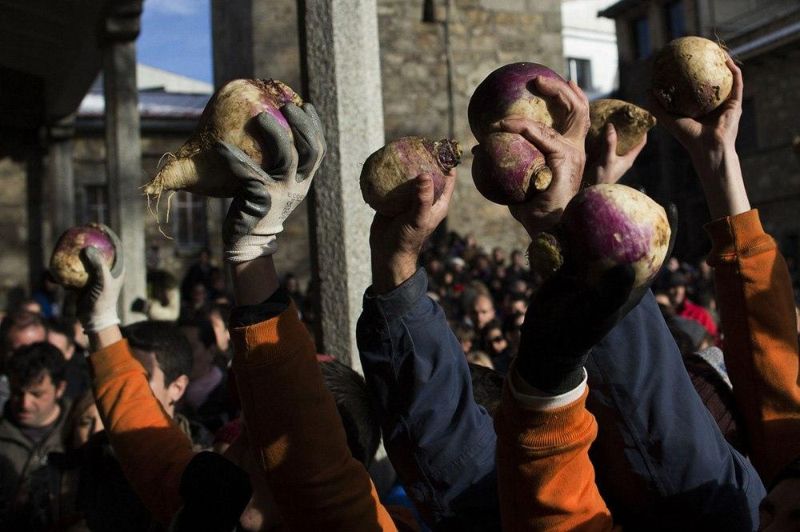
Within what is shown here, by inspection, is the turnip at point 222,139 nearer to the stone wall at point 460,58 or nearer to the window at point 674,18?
the stone wall at point 460,58

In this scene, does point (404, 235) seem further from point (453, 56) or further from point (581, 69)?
point (581, 69)

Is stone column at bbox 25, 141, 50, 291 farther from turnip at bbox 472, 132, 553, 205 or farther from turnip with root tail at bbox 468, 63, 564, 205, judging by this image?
turnip at bbox 472, 132, 553, 205

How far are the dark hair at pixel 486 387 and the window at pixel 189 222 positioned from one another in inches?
724

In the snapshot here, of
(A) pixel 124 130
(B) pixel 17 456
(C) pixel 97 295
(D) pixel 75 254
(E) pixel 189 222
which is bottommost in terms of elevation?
(B) pixel 17 456

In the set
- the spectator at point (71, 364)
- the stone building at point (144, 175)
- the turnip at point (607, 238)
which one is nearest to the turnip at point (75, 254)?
the turnip at point (607, 238)

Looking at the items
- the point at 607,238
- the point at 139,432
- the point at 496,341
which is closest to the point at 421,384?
the point at 607,238

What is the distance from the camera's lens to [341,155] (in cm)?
325

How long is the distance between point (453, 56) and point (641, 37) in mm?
20344

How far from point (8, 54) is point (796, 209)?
68.9 ft

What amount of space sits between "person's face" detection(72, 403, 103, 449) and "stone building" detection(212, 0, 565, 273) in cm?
1206

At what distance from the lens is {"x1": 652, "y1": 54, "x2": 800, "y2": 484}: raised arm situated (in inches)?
69.9

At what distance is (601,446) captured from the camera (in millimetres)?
1529

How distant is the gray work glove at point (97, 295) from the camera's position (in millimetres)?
2518

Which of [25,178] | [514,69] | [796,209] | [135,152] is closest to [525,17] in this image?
[25,178]
